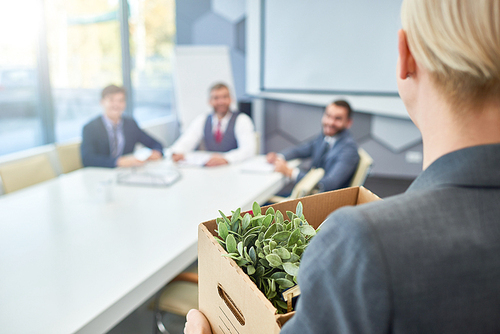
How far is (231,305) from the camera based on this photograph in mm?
578

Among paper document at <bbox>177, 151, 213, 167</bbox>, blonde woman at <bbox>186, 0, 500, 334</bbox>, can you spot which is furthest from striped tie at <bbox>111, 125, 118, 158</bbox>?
blonde woman at <bbox>186, 0, 500, 334</bbox>

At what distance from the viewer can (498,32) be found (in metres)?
0.38

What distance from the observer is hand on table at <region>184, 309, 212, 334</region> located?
643 mm

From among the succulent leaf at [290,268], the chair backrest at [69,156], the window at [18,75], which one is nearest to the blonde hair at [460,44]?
the succulent leaf at [290,268]

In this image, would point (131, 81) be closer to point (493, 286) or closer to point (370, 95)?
point (370, 95)

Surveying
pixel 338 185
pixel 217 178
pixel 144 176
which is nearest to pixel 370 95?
pixel 338 185

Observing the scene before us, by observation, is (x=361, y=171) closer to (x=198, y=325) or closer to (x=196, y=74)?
(x=198, y=325)

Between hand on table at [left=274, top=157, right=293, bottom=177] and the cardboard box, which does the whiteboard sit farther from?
the cardboard box

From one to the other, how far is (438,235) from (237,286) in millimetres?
274

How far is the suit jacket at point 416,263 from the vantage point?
37 cm

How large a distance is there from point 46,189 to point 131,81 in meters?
3.22

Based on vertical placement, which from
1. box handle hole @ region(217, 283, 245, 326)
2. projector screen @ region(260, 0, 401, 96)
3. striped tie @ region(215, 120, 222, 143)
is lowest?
striped tie @ region(215, 120, 222, 143)

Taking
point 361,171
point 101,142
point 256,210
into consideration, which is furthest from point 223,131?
point 256,210

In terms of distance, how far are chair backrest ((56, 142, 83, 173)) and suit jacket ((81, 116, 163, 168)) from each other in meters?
0.08
